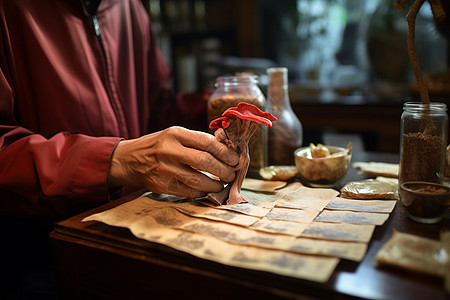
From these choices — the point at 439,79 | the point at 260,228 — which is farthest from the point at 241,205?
the point at 439,79

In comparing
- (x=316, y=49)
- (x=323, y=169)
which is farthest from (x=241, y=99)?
(x=316, y=49)

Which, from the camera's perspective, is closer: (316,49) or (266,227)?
(266,227)

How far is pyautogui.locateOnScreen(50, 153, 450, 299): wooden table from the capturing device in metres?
0.45

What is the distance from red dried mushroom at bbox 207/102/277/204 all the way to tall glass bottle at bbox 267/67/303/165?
0.27 metres

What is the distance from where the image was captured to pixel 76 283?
656 mm

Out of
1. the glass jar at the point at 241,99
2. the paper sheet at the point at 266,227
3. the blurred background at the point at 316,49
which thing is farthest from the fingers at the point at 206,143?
the blurred background at the point at 316,49

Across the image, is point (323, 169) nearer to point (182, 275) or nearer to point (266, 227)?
point (266, 227)

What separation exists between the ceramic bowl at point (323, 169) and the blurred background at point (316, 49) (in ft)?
4.54

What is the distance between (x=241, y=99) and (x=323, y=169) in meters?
0.26

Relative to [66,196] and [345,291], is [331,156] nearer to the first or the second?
[345,291]

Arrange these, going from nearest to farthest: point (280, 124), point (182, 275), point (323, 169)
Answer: point (182, 275), point (323, 169), point (280, 124)

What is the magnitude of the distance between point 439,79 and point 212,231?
191 cm

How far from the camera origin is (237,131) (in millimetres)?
695

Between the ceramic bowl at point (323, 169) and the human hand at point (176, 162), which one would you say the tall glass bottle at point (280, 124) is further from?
the human hand at point (176, 162)
